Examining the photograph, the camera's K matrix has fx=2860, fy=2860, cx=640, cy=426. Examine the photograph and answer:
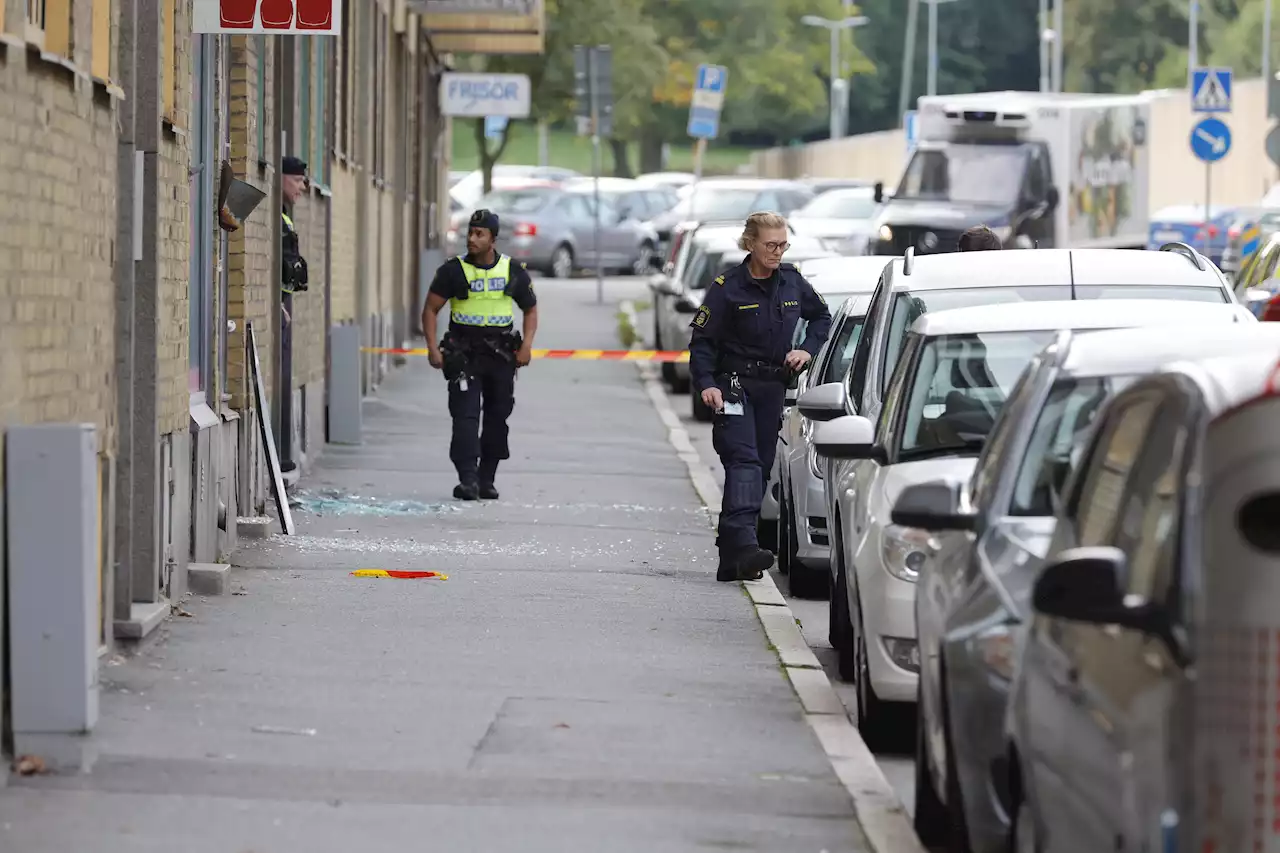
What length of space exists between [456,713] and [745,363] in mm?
4216

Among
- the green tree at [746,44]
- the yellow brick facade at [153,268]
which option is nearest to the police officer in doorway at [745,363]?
the yellow brick facade at [153,268]

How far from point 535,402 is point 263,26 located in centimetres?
1300

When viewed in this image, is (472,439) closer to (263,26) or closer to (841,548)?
(263,26)

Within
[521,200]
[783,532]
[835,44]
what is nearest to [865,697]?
[783,532]

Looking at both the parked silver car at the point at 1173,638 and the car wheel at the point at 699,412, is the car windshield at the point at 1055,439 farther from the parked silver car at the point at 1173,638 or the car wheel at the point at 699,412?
the car wheel at the point at 699,412

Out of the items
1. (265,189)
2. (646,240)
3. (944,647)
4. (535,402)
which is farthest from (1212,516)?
(646,240)

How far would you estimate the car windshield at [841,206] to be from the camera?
48500mm

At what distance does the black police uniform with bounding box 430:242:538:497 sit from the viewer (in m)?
17.0

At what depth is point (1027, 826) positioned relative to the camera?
19.4ft

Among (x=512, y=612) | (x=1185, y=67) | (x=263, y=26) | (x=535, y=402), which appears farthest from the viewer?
(x=1185, y=67)

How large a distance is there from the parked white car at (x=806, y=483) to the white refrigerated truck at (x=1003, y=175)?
815 inches

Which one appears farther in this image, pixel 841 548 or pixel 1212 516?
pixel 841 548

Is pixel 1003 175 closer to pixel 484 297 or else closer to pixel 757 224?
pixel 484 297

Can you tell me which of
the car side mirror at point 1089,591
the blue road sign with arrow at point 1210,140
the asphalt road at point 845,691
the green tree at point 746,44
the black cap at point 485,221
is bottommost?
the asphalt road at point 845,691
